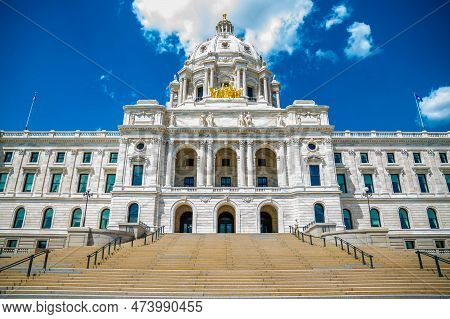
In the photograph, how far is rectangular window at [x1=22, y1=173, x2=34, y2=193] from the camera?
139 ft

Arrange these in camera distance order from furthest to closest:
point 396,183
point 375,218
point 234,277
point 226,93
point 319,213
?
1. point 226,93
2. point 396,183
3. point 375,218
4. point 319,213
5. point 234,277

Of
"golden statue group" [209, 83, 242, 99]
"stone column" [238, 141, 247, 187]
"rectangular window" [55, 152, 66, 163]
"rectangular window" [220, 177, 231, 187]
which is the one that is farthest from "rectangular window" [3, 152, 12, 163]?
"stone column" [238, 141, 247, 187]

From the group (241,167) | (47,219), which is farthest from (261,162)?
(47,219)

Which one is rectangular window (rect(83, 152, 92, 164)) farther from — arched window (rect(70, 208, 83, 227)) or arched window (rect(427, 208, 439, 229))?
arched window (rect(427, 208, 439, 229))

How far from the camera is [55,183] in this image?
1682 inches

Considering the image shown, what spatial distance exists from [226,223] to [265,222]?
501cm

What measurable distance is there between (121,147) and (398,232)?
37024 millimetres

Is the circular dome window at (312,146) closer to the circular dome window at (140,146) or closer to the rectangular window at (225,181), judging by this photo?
the rectangular window at (225,181)

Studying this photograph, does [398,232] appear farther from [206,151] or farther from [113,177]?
[113,177]

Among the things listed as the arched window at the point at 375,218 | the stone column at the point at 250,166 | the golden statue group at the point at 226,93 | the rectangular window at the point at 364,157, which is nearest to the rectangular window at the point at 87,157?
the golden statue group at the point at 226,93

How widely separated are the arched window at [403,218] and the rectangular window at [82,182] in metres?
42.5

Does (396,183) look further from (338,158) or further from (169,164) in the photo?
(169,164)

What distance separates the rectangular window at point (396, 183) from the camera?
4181cm

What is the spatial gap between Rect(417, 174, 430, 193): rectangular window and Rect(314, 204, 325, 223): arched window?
645 inches
